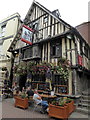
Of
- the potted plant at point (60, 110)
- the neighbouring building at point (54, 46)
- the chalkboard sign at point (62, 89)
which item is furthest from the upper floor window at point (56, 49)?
the potted plant at point (60, 110)

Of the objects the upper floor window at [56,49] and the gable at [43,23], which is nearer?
the upper floor window at [56,49]

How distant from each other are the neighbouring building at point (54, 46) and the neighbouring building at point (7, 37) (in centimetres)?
115

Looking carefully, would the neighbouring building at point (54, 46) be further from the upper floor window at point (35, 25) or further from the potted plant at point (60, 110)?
the potted plant at point (60, 110)

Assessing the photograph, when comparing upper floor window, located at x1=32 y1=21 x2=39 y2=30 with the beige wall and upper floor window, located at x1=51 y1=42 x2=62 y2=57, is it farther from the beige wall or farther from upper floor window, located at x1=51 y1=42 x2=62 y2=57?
the beige wall

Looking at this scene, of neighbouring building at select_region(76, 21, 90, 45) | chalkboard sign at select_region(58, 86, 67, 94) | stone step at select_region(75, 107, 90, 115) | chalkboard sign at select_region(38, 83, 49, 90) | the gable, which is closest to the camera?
stone step at select_region(75, 107, 90, 115)

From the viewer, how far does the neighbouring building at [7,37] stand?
12.8 meters

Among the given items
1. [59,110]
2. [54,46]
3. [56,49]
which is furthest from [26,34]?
[59,110]

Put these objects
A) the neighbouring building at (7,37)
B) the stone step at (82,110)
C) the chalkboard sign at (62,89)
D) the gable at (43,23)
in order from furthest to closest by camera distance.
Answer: the neighbouring building at (7,37)
the gable at (43,23)
the chalkboard sign at (62,89)
the stone step at (82,110)

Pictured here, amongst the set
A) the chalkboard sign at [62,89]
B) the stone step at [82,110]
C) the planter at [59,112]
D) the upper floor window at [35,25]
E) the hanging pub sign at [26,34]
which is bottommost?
the stone step at [82,110]

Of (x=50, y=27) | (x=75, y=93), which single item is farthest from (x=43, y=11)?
(x=75, y=93)

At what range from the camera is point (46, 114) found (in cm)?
563

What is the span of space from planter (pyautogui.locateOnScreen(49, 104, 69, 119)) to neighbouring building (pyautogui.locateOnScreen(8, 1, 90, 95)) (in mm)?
2118

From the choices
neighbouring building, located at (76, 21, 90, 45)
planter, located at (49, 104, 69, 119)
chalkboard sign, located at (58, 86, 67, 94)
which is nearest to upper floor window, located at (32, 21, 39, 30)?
chalkboard sign, located at (58, 86, 67, 94)

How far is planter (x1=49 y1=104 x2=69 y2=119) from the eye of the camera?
4.83 meters
